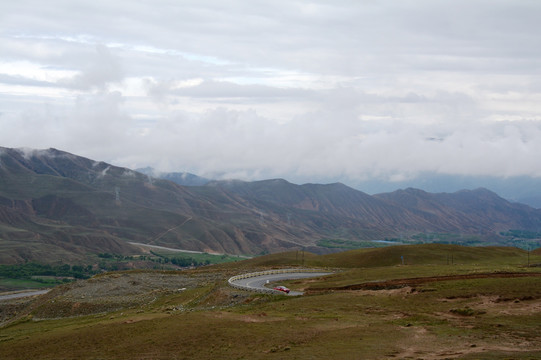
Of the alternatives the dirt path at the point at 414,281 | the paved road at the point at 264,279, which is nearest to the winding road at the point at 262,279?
the paved road at the point at 264,279

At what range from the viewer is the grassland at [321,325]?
134ft

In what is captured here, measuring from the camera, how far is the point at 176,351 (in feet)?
142

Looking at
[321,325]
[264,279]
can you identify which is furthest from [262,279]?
[321,325]

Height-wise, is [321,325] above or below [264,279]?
above

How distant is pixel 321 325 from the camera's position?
159 feet

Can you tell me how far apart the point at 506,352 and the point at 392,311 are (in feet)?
57.8

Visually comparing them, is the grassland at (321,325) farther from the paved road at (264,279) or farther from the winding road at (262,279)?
the paved road at (264,279)

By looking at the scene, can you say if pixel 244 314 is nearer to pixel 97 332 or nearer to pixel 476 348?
pixel 97 332

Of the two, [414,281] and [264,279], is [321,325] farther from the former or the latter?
[264,279]

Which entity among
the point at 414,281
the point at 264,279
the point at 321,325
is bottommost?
the point at 264,279

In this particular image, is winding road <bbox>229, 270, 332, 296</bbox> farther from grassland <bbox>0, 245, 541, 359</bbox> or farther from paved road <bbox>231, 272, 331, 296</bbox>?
grassland <bbox>0, 245, 541, 359</bbox>

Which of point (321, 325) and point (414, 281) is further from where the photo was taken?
point (414, 281)

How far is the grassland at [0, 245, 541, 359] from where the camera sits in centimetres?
4072

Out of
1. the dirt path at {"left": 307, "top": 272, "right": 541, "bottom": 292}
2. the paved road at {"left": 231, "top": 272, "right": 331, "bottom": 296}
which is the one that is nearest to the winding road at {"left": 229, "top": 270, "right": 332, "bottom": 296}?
the paved road at {"left": 231, "top": 272, "right": 331, "bottom": 296}
